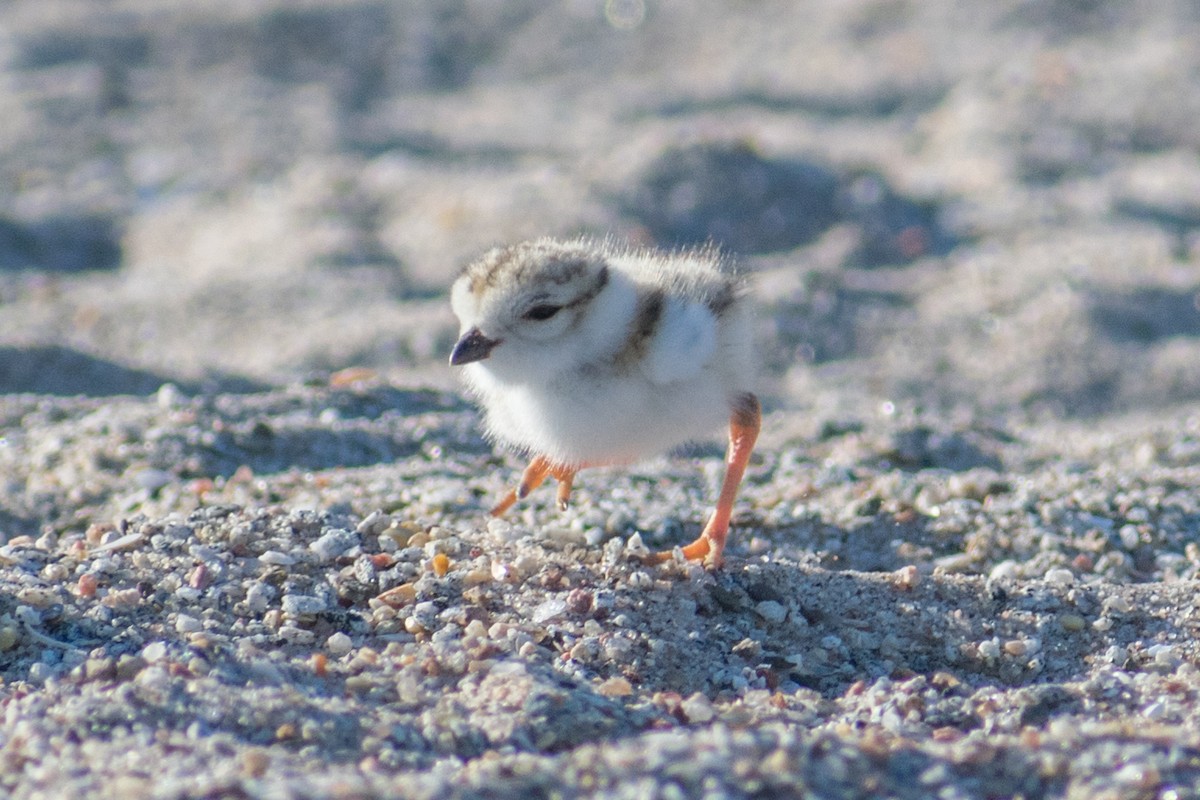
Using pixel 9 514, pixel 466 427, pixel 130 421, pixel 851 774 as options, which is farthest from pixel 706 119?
pixel 851 774

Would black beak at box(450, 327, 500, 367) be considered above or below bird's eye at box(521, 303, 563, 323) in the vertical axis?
below

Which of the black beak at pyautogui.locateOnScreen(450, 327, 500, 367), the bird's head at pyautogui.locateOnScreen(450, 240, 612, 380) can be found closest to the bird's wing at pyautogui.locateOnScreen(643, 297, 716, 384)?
the bird's head at pyautogui.locateOnScreen(450, 240, 612, 380)

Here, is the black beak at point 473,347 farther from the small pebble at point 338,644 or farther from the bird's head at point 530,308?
the small pebble at point 338,644

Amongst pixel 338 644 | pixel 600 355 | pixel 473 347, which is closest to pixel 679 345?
pixel 600 355

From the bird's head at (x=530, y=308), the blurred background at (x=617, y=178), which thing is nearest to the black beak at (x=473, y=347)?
the bird's head at (x=530, y=308)

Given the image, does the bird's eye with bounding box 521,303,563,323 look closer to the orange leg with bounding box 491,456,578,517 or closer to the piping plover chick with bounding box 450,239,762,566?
the piping plover chick with bounding box 450,239,762,566

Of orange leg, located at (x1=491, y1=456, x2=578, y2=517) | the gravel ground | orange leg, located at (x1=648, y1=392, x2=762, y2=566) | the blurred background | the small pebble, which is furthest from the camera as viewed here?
the blurred background

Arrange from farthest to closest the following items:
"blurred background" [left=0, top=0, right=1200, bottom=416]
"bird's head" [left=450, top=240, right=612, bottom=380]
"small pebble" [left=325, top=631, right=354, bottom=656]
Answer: "blurred background" [left=0, top=0, right=1200, bottom=416] → "bird's head" [left=450, top=240, right=612, bottom=380] → "small pebble" [left=325, top=631, right=354, bottom=656]

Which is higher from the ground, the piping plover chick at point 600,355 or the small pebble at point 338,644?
the piping plover chick at point 600,355
